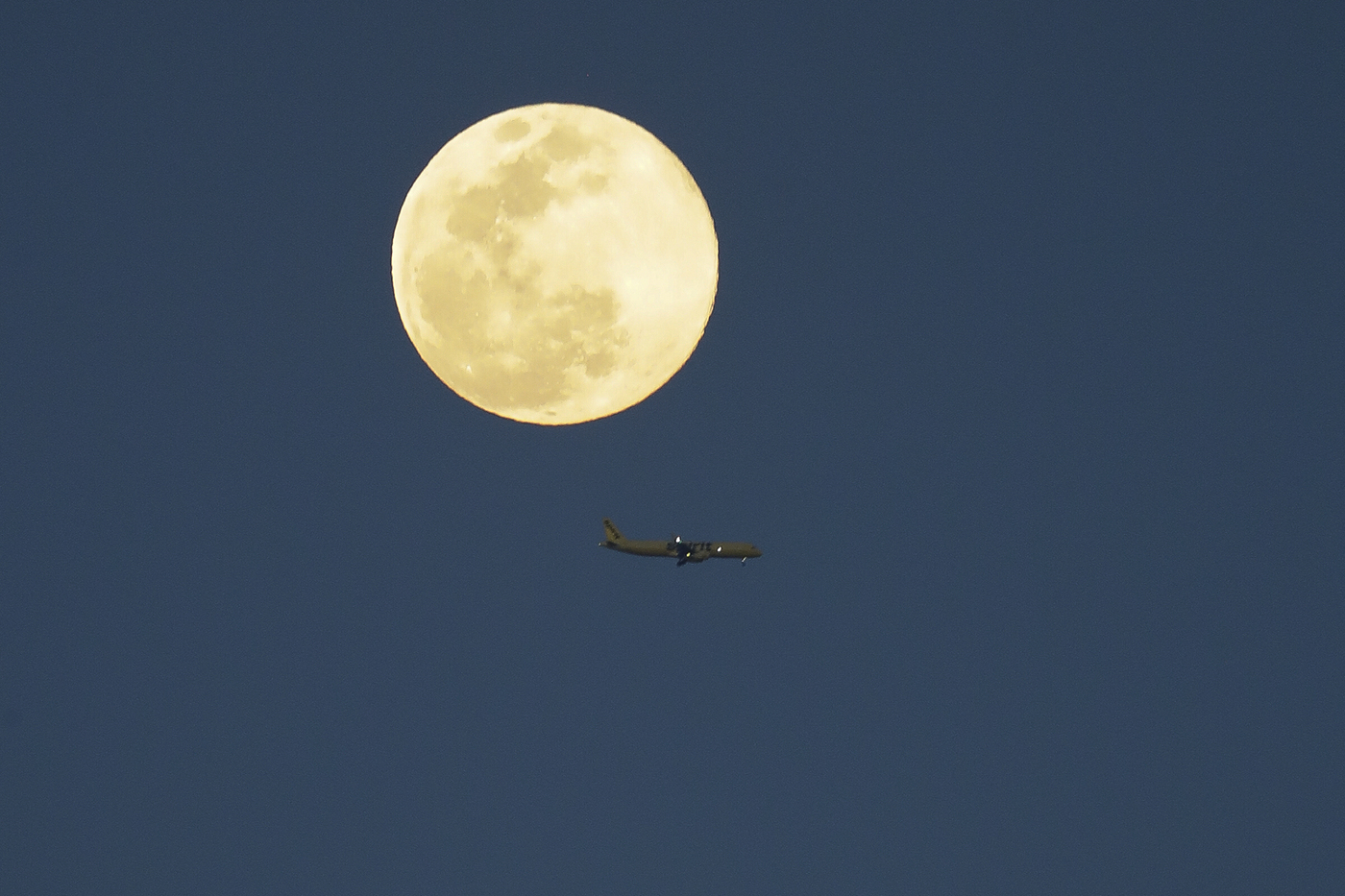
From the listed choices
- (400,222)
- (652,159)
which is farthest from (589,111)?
(400,222)

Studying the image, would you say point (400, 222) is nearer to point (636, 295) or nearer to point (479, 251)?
point (479, 251)

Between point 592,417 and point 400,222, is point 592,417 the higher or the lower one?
the lower one

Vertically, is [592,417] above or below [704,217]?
below

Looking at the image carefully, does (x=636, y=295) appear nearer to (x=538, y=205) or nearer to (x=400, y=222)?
(x=538, y=205)

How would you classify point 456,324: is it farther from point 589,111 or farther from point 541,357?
point 589,111

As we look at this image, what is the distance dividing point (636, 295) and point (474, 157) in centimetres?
1320

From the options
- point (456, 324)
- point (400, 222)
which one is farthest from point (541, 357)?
point (400, 222)

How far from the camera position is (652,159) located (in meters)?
128

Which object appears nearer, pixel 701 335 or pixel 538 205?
pixel 538 205

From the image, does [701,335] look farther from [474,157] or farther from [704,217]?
[474,157]

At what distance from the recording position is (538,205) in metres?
125

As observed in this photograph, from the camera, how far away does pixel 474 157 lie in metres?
128

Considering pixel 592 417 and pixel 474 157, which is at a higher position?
pixel 474 157

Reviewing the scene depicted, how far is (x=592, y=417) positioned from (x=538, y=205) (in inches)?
575
